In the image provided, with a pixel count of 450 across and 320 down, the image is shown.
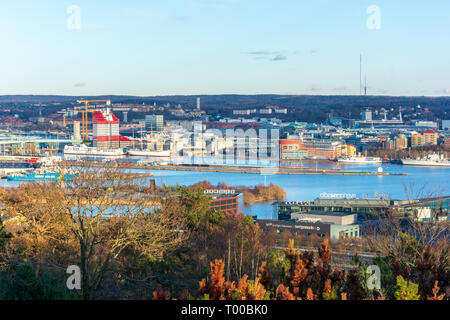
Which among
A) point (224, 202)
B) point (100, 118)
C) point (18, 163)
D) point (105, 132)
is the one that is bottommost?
point (18, 163)

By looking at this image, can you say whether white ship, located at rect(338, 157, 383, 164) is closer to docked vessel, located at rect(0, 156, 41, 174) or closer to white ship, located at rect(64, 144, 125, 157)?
white ship, located at rect(64, 144, 125, 157)

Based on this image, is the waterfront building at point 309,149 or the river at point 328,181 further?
the waterfront building at point 309,149

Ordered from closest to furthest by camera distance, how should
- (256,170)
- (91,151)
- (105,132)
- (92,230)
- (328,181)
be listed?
(92,230) < (328,181) < (256,170) < (91,151) < (105,132)

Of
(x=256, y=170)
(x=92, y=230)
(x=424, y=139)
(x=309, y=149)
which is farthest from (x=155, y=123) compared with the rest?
(x=92, y=230)

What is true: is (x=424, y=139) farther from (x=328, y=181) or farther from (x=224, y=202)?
(x=224, y=202)

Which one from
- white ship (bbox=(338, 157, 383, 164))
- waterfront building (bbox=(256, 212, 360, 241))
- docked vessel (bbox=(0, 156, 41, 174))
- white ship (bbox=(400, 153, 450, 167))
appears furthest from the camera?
white ship (bbox=(338, 157, 383, 164))

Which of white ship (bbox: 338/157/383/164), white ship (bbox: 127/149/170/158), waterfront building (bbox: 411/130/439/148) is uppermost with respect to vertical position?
waterfront building (bbox: 411/130/439/148)

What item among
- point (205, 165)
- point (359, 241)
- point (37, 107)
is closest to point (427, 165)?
point (205, 165)

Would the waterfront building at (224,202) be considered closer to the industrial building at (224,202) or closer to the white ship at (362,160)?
the industrial building at (224,202)

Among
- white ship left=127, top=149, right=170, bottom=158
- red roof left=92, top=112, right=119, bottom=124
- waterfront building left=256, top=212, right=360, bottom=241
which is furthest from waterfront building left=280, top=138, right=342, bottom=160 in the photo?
waterfront building left=256, top=212, right=360, bottom=241

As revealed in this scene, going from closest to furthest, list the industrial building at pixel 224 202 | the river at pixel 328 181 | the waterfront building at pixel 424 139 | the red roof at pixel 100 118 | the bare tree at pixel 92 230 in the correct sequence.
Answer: the bare tree at pixel 92 230, the industrial building at pixel 224 202, the river at pixel 328 181, the waterfront building at pixel 424 139, the red roof at pixel 100 118

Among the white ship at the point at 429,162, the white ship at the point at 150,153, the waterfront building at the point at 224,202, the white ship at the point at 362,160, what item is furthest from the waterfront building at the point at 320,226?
the white ship at the point at 150,153
